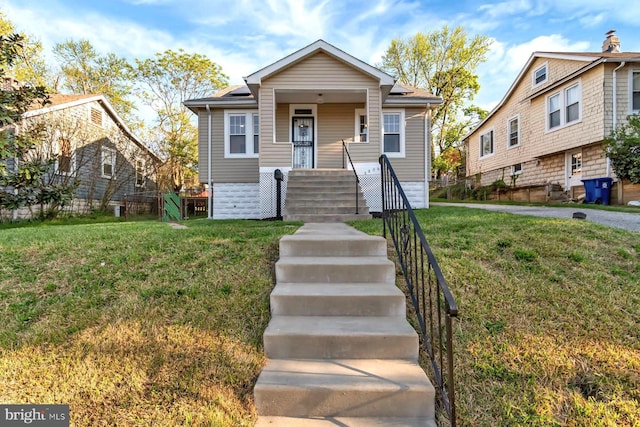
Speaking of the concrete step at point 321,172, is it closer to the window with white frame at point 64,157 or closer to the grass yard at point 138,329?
the grass yard at point 138,329

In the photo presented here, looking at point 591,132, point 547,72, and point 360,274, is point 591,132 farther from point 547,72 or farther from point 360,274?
point 360,274

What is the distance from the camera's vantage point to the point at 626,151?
32.4 feet

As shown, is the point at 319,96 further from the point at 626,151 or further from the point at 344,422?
the point at 626,151

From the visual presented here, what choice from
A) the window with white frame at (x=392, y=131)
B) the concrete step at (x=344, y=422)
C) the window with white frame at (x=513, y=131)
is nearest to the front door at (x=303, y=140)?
the window with white frame at (x=392, y=131)

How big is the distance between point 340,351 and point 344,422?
522mm

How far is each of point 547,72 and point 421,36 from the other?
13370mm

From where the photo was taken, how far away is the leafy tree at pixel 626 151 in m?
9.70

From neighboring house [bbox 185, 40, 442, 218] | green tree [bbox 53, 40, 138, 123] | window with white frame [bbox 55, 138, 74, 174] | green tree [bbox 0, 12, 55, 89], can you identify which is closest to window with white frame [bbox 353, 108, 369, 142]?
neighboring house [bbox 185, 40, 442, 218]

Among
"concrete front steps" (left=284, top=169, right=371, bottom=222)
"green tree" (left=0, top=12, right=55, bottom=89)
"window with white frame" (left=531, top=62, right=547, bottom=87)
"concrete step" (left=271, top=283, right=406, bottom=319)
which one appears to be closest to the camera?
"concrete step" (left=271, top=283, right=406, bottom=319)

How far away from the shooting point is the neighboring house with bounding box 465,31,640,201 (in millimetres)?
11391

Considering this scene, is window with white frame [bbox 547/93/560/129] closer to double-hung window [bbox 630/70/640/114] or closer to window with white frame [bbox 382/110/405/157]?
double-hung window [bbox 630/70/640/114]

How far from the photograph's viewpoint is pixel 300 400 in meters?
2.15

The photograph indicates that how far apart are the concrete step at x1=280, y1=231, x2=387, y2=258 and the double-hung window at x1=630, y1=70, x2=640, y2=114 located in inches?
533

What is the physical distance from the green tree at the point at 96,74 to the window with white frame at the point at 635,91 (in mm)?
26594
